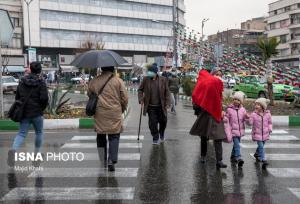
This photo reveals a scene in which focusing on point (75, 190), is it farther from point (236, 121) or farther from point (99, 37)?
point (99, 37)

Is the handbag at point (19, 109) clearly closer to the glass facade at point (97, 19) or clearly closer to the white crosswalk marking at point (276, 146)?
the white crosswalk marking at point (276, 146)

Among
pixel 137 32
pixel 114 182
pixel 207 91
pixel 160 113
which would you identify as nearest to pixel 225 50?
pixel 160 113

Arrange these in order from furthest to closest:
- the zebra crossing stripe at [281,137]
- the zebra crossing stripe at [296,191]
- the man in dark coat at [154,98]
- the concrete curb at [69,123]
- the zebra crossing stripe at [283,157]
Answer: the concrete curb at [69,123] < the zebra crossing stripe at [281,137] < the man in dark coat at [154,98] < the zebra crossing stripe at [283,157] < the zebra crossing stripe at [296,191]

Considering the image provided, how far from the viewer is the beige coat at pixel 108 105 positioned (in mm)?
7449

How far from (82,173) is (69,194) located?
1.26 metres

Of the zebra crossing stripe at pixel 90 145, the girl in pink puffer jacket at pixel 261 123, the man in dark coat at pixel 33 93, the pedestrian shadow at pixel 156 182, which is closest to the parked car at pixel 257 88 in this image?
the zebra crossing stripe at pixel 90 145

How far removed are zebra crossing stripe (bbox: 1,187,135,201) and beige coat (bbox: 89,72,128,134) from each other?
1216mm

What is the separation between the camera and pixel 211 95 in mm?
7930

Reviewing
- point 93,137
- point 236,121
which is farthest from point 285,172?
point 93,137

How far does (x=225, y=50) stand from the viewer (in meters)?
24.9

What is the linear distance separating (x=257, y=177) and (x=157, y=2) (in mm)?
81536

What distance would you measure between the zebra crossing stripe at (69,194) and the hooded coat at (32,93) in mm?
1703

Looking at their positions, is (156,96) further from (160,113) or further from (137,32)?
(137,32)

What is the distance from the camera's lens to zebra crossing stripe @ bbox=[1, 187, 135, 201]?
20.0 ft
